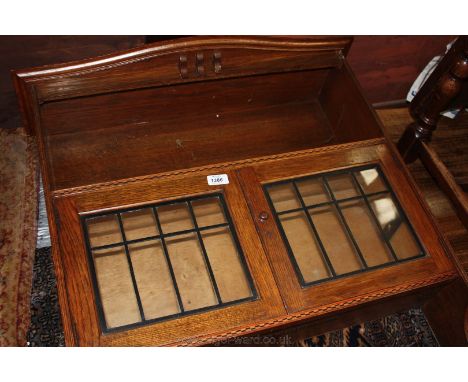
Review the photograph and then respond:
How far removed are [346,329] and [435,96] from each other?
2.80 feet

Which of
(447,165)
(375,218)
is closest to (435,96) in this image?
(447,165)

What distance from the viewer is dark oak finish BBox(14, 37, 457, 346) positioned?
129 cm

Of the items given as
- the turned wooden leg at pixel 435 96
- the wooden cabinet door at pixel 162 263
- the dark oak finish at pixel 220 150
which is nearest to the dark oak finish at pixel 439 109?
the turned wooden leg at pixel 435 96

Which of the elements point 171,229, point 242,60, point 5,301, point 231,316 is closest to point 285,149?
point 242,60

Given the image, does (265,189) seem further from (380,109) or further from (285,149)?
(380,109)

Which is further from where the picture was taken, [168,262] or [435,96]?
[435,96]

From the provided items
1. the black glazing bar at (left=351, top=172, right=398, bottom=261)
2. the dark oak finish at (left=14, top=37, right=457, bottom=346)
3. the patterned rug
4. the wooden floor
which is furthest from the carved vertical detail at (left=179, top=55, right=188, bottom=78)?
the wooden floor

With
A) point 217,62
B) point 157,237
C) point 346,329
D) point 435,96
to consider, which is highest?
point 217,62

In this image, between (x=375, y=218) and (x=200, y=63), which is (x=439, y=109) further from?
(x=200, y=63)

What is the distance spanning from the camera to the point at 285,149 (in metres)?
1.85

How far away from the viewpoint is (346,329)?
5.68 ft

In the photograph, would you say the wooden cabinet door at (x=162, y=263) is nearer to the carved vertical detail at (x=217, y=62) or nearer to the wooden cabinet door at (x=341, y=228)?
the wooden cabinet door at (x=341, y=228)

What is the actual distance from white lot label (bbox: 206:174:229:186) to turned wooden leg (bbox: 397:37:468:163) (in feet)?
2.56

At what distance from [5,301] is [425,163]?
1437mm
